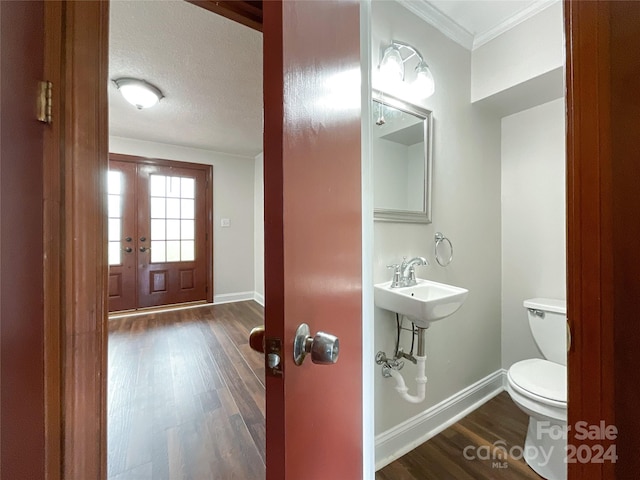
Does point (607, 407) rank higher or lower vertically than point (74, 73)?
lower

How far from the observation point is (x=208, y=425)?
1499 millimetres

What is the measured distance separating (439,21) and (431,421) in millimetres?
2239

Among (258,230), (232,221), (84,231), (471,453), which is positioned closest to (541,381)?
(471,453)

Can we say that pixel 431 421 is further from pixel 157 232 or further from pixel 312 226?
pixel 157 232

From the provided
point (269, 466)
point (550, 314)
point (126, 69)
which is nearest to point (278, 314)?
point (269, 466)

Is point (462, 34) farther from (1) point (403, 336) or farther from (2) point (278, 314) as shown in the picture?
(2) point (278, 314)

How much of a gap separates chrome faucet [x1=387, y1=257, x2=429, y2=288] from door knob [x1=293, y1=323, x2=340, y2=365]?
84 cm

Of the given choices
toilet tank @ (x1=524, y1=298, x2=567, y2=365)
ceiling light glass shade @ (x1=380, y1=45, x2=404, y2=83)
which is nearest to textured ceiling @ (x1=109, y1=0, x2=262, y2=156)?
ceiling light glass shade @ (x1=380, y1=45, x2=404, y2=83)

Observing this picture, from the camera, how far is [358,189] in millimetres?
804

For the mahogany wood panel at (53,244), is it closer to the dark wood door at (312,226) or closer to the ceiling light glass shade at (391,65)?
the dark wood door at (312,226)

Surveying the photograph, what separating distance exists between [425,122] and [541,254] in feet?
4.03

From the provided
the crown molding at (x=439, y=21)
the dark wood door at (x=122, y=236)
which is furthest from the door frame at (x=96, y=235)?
the dark wood door at (x=122, y=236)

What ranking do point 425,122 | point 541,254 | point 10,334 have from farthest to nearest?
point 541,254, point 425,122, point 10,334

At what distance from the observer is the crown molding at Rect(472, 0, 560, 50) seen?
1372 millimetres
